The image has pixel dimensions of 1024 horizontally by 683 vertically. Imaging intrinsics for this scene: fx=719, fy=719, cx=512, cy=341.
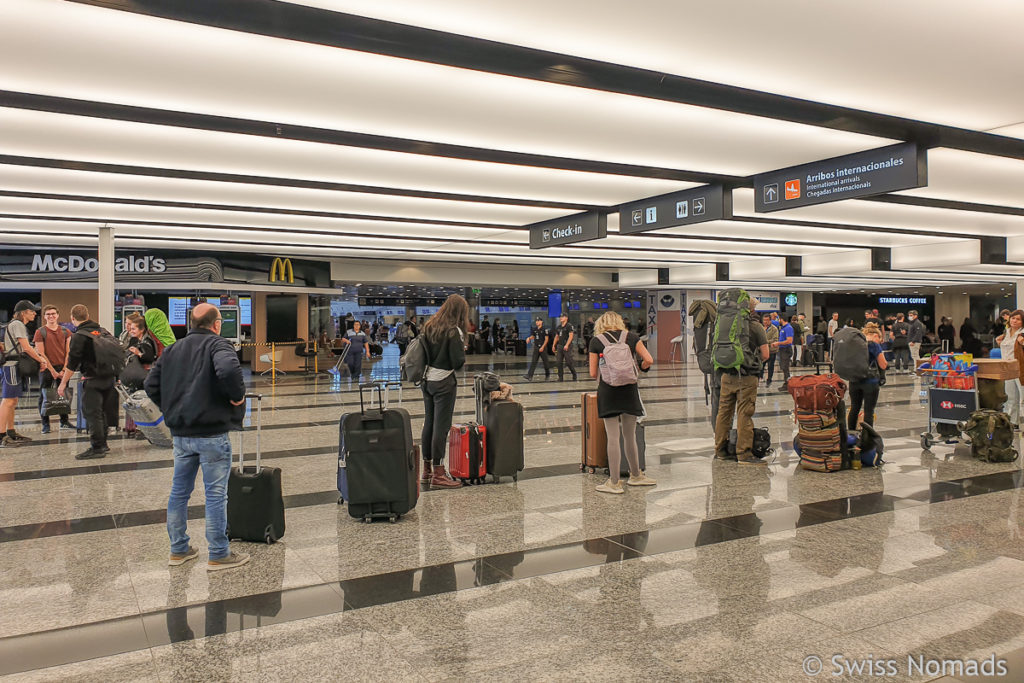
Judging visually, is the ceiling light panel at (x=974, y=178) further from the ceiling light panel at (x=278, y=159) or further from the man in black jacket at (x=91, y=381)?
the man in black jacket at (x=91, y=381)

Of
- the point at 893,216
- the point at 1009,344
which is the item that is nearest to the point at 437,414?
the point at 1009,344

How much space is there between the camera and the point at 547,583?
428 centimetres

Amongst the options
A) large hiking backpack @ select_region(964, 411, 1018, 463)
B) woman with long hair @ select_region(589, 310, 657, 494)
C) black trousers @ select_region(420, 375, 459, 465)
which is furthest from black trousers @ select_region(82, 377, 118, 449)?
large hiking backpack @ select_region(964, 411, 1018, 463)

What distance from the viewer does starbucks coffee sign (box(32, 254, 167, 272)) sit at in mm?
18453

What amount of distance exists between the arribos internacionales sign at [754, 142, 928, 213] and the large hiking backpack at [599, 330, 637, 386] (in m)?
4.17

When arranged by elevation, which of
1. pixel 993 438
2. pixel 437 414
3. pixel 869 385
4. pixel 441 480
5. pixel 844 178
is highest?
pixel 844 178

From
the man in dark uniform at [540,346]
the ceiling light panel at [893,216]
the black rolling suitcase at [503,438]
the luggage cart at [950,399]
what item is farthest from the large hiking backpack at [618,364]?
the man in dark uniform at [540,346]

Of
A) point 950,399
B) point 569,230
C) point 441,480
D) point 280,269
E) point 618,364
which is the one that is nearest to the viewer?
point 618,364

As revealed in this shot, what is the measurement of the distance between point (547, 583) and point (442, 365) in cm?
278

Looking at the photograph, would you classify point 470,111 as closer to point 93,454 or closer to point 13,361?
point 93,454

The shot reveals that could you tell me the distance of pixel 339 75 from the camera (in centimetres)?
595

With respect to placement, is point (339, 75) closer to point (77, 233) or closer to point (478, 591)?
point (478, 591)

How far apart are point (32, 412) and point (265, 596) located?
11892 mm

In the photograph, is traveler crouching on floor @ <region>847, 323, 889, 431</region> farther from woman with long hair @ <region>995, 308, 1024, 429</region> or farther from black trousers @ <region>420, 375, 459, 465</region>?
black trousers @ <region>420, 375, 459, 465</region>
